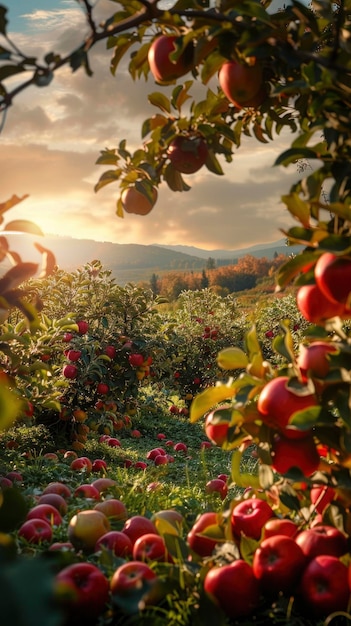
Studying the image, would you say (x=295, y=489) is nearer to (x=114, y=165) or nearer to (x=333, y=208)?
(x=333, y=208)

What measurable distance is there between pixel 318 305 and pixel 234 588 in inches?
28.4

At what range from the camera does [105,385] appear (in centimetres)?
559

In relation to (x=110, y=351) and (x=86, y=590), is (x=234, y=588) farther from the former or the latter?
(x=110, y=351)

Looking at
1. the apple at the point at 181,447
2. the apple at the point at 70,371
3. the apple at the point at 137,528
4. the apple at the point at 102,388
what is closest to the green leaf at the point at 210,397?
the apple at the point at 137,528

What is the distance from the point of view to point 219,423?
1556 millimetres

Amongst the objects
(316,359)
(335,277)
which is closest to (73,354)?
(316,359)

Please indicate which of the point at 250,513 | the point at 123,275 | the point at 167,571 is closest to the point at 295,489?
the point at 250,513

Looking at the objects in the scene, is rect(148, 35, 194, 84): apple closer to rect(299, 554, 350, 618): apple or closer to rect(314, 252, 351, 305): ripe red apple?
rect(314, 252, 351, 305): ripe red apple

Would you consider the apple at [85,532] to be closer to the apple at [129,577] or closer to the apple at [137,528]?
the apple at [137,528]

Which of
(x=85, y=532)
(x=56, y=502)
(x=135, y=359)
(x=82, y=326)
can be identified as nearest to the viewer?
(x=85, y=532)

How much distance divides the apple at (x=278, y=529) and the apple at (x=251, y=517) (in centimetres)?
8

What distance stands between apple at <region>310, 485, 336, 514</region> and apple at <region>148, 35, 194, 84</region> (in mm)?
1248

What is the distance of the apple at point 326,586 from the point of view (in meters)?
1.37

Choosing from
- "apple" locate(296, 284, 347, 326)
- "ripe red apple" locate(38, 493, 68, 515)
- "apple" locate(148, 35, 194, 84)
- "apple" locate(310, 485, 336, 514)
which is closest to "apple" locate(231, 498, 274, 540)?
"apple" locate(310, 485, 336, 514)
